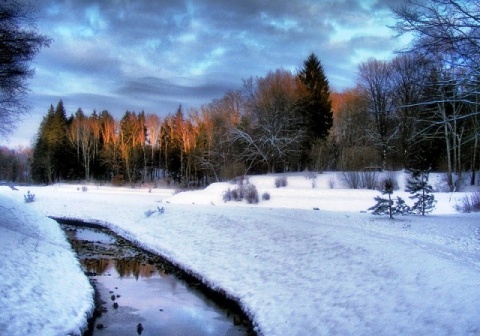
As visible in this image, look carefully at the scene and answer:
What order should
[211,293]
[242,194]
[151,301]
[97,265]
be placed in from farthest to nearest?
[242,194] < [97,265] < [211,293] < [151,301]

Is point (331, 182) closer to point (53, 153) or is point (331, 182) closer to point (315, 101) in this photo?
point (315, 101)

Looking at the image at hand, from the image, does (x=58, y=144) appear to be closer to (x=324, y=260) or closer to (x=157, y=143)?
(x=157, y=143)

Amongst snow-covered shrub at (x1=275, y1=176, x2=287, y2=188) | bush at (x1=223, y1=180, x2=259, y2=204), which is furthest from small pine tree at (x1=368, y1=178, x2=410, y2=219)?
snow-covered shrub at (x1=275, y1=176, x2=287, y2=188)

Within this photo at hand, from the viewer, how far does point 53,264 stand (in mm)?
10648

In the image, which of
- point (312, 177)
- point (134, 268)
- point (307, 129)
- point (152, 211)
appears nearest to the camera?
point (134, 268)

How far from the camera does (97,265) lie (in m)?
13.4

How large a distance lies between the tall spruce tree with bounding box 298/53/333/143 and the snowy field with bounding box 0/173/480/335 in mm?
26787

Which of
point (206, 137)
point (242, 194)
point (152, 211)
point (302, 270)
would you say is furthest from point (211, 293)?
point (206, 137)

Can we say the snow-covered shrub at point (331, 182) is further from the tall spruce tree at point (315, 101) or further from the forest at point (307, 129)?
the tall spruce tree at point (315, 101)

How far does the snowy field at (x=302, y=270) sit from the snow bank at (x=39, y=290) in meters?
0.03

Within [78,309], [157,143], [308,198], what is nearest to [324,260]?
[78,309]

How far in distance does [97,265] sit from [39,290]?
5365mm

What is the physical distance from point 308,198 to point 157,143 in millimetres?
44837

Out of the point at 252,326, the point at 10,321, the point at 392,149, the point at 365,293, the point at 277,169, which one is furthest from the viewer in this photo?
the point at 277,169
